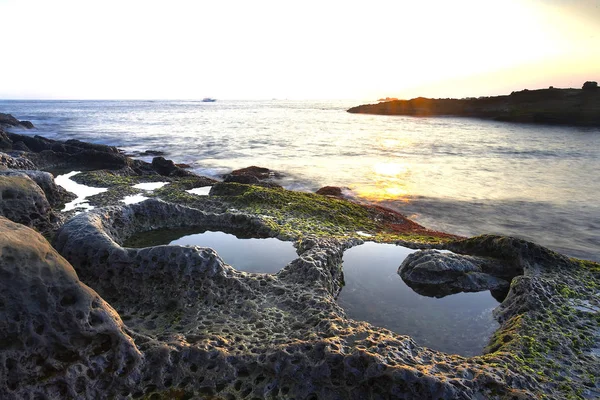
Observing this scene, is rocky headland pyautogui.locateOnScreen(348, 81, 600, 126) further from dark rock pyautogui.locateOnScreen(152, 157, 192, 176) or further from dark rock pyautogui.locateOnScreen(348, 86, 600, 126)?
dark rock pyautogui.locateOnScreen(152, 157, 192, 176)

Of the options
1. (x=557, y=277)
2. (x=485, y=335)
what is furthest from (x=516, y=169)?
(x=485, y=335)

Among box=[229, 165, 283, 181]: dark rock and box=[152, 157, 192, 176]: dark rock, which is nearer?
box=[152, 157, 192, 176]: dark rock

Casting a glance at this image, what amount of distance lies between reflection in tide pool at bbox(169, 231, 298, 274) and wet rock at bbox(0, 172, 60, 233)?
110 inches

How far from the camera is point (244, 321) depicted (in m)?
5.70

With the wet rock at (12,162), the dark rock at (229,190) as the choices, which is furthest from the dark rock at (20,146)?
the dark rock at (229,190)

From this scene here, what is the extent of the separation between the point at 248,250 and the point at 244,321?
321 centimetres

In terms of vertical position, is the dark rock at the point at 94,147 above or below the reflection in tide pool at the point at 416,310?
above

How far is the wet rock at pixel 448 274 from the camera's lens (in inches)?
295

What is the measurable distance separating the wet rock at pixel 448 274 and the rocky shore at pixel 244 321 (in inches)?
1.1

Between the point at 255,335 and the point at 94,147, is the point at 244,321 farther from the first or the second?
the point at 94,147

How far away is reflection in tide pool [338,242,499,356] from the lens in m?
5.86

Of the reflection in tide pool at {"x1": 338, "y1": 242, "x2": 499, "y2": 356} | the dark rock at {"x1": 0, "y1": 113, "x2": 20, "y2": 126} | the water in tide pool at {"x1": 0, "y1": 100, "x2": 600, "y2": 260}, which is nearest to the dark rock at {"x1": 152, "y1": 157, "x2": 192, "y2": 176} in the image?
the water in tide pool at {"x1": 0, "y1": 100, "x2": 600, "y2": 260}

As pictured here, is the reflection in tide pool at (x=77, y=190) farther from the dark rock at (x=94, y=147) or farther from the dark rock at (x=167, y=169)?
the dark rock at (x=94, y=147)

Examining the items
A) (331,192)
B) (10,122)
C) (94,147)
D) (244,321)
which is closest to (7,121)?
(10,122)
